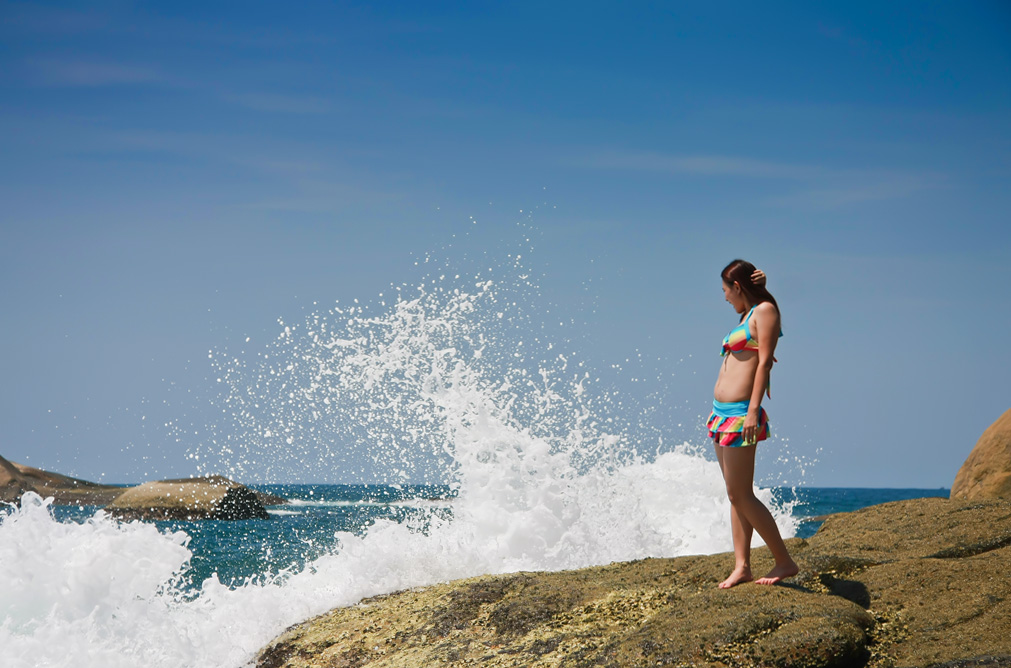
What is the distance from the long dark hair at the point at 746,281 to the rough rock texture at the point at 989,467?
5.14 m

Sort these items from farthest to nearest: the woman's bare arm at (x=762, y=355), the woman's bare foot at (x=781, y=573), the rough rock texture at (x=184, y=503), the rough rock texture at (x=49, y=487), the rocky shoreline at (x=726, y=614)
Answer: the rough rock texture at (x=49, y=487)
the rough rock texture at (x=184, y=503)
the woman's bare foot at (x=781, y=573)
the woman's bare arm at (x=762, y=355)
the rocky shoreline at (x=726, y=614)

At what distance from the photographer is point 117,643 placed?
20.9 ft

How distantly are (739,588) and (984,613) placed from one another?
1.17m

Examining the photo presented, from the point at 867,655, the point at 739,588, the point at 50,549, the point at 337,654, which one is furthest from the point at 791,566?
the point at 50,549

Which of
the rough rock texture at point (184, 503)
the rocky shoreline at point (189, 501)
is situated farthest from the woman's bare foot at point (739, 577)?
the rough rock texture at point (184, 503)

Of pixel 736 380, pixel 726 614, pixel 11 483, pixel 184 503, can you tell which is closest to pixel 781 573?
pixel 726 614

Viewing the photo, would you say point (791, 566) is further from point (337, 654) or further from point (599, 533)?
point (599, 533)

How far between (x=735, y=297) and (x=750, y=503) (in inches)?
45.2

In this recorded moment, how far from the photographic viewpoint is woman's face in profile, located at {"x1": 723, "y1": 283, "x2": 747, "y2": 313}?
4.72 meters

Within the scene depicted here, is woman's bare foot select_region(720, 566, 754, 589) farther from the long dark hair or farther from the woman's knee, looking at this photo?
the long dark hair

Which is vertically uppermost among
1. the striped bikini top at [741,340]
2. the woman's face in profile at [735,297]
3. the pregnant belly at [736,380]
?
the woman's face in profile at [735,297]

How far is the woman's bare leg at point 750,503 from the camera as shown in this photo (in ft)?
14.8

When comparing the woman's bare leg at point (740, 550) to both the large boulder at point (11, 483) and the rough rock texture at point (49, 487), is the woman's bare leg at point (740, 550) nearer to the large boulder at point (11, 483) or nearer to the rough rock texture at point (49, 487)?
the rough rock texture at point (49, 487)

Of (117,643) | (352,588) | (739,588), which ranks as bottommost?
(117,643)
